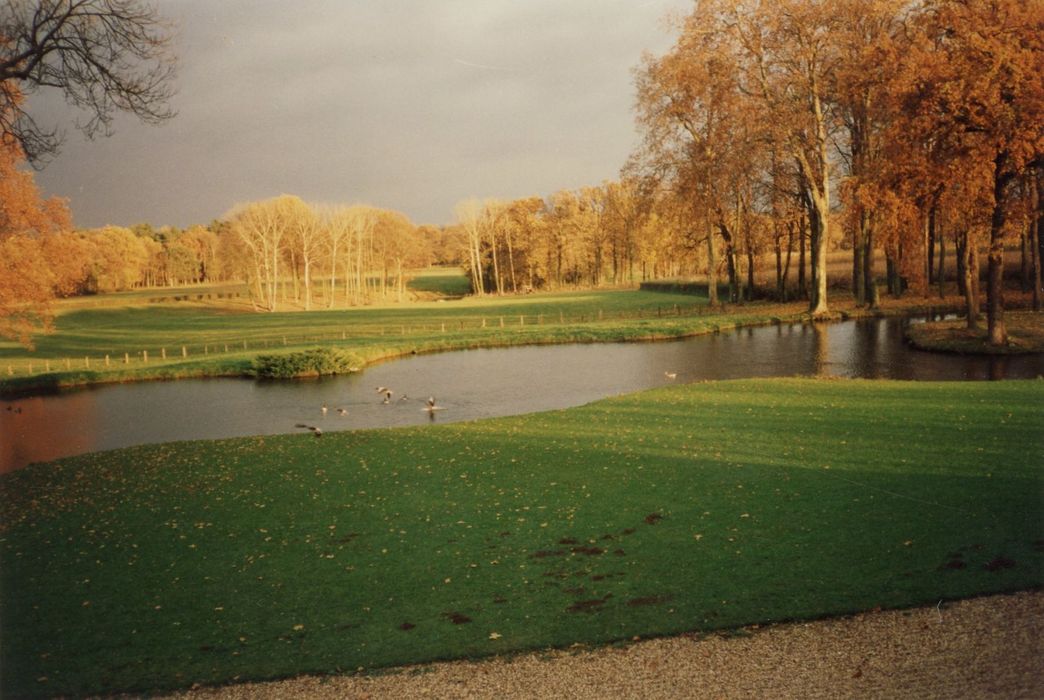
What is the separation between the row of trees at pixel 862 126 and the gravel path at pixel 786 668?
75.0 ft

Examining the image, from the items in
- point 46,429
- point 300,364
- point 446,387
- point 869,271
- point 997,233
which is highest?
point 997,233

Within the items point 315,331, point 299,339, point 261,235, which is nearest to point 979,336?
point 299,339

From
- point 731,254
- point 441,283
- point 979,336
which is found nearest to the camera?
point 979,336

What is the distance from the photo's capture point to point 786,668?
694 centimetres

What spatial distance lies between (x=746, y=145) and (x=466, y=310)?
119 ft

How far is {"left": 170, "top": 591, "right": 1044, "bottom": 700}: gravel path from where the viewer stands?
6.59 metres

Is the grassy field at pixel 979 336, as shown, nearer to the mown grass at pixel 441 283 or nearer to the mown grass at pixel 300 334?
the mown grass at pixel 300 334

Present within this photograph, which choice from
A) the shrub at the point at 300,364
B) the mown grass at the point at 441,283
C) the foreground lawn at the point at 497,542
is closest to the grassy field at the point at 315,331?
the shrub at the point at 300,364

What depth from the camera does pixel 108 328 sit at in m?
65.3

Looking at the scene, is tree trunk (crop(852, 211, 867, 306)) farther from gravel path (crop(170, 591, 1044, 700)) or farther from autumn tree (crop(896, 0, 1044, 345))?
gravel path (crop(170, 591, 1044, 700))

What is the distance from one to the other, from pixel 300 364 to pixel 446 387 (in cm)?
911

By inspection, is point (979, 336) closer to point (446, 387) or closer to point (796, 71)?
point (796, 71)

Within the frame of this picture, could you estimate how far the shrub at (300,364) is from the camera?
36.3 meters

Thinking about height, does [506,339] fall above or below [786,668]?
above
